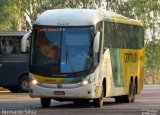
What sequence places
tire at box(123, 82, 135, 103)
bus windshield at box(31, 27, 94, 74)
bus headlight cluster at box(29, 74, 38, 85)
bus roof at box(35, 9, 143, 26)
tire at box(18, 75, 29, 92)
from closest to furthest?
1. bus windshield at box(31, 27, 94, 74)
2. bus headlight cluster at box(29, 74, 38, 85)
3. bus roof at box(35, 9, 143, 26)
4. tire at box(123, 82, 135, 103)
5. tire at box(18, 75, 29, 92)

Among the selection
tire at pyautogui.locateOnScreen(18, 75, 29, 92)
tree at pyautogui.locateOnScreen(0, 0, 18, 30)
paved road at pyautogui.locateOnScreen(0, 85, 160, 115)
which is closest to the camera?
paved road at pyautogui.locateOnScreen(0, 85, 160, 115)

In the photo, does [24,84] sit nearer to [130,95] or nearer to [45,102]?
[130,95]

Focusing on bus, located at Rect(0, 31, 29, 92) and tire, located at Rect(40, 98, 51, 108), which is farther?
bus, located at Rect(0, 31, 29, 92)

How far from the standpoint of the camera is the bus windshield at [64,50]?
2430 cm

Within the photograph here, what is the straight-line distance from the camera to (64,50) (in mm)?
24312

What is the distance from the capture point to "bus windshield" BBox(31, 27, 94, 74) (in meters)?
24.3

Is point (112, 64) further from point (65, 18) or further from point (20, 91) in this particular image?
point (20, 91)

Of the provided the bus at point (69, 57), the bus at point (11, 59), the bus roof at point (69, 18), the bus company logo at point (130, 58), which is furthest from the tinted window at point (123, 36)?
the bus at point (11, 59)

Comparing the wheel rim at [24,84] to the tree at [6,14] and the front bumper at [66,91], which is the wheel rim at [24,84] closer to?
the front bumper at [66,91]

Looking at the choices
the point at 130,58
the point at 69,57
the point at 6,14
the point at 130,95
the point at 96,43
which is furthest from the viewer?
the point at 6,14

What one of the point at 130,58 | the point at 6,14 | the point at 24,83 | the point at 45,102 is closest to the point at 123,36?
the point at 130,58

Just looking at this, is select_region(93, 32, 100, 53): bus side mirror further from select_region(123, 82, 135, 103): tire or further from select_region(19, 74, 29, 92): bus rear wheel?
select_region(19, 74, 29, 92): bus rear wheel

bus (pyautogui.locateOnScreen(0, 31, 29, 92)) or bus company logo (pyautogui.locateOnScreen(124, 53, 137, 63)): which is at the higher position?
bus company logo (pyautogui.locateOnScreen(124, 53, 137, 63))

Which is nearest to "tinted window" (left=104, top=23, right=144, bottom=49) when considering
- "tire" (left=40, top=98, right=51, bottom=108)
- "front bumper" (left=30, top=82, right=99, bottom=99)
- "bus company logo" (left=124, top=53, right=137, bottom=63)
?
"bus company logo" (left=124, top=53, right=137, bottom=63)
